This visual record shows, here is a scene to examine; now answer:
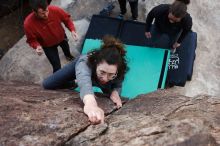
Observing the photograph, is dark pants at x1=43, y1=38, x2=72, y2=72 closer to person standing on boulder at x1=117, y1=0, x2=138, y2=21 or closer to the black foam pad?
the black foam pad

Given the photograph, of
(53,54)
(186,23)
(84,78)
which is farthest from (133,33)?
(84,78)

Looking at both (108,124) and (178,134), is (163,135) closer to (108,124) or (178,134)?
(178,134)

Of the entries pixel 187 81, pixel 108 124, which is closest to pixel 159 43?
pixel 187 81

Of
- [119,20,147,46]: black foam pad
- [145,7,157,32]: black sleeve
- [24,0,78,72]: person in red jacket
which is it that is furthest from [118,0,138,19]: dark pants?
[24,0,78,72]: person in red jacket

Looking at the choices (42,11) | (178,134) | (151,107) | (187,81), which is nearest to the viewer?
(178,134)

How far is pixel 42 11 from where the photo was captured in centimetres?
505

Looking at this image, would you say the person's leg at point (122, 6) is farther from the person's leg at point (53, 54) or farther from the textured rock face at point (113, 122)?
Result: the textured rock face at point (113, 122)

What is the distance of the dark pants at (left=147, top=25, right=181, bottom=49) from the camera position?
6535mm

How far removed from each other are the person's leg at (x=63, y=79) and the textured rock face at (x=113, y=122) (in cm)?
22

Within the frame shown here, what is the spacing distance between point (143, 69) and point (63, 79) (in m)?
3.05

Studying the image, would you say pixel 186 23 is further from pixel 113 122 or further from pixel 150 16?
pixel 113 122

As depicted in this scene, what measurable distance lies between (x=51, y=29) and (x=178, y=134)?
293 centimetres

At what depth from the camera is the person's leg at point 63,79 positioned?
13.0ft

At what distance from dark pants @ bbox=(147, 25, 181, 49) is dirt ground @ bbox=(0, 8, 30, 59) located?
12.4 feet
